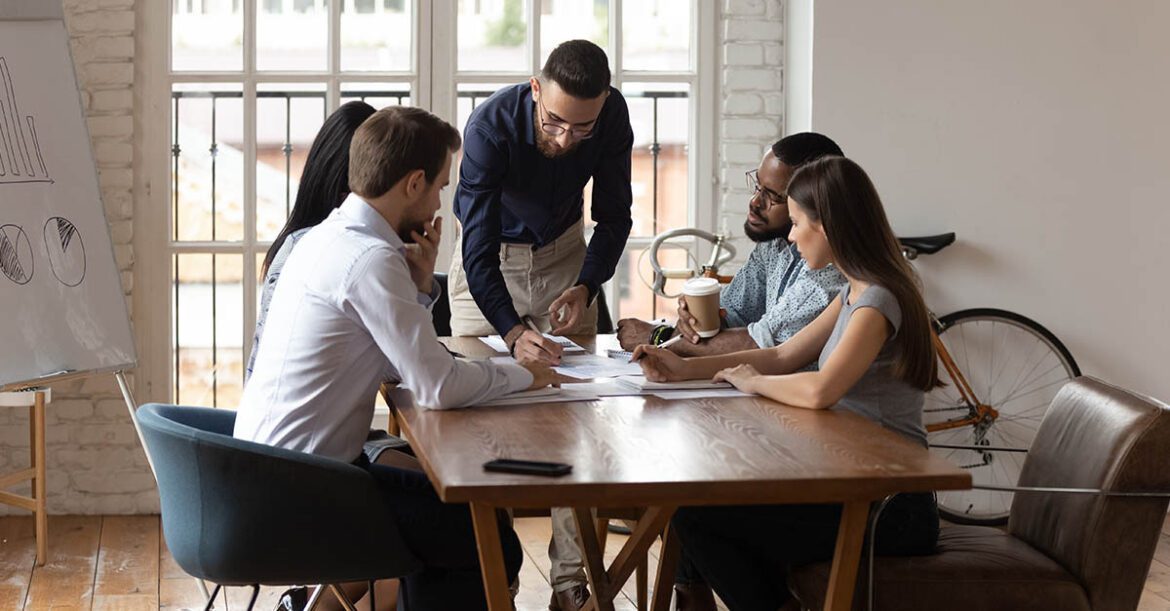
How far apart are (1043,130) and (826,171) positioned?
242 centimetres

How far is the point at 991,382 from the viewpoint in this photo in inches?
183

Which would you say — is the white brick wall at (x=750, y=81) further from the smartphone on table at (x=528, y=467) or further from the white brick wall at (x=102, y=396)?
the smartphone on table at (x=528, y=467)

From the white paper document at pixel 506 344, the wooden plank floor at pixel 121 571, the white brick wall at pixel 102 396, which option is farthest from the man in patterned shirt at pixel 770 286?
the white brick wall at pixel 102 396

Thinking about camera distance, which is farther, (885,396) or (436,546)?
(885,396)

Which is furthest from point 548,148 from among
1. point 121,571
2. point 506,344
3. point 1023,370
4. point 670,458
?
point 1023,370

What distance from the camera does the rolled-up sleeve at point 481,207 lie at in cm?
323

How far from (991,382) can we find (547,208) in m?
2.00

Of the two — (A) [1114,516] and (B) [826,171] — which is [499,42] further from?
(A) [1114,516]

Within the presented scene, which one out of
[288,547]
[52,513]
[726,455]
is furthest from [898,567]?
[52,513]

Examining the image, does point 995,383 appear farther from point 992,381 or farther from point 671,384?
point 671,384

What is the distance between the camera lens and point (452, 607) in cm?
231

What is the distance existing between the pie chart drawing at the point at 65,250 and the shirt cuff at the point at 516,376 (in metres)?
1.64

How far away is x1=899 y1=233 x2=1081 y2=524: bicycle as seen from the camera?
4.54 metres

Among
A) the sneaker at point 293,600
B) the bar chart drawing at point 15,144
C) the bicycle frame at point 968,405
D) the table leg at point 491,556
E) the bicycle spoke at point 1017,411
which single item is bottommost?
the sneaker at point 293,600
